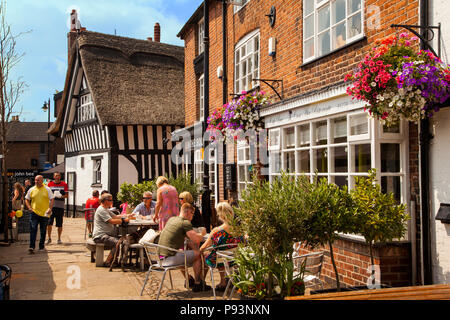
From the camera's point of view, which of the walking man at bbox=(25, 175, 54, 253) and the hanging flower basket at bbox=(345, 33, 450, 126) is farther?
the walking man at bbox=(25, 175, 54, 253)

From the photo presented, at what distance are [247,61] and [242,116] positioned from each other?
7.17 feet

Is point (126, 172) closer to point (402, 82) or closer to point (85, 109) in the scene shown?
point (85, 109)

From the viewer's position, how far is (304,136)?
24.6 feet

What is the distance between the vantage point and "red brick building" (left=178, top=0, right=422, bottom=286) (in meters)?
5.38

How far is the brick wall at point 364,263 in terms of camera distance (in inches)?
211

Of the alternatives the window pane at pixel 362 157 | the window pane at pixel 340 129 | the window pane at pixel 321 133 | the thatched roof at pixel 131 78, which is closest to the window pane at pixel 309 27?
the window pane at pixel 321 133

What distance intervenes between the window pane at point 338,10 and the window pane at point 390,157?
7.47ft

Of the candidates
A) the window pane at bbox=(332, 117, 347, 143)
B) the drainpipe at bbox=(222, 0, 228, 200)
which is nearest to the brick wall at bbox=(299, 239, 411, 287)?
the window pane at bbox=(332, 117, 347, 143)

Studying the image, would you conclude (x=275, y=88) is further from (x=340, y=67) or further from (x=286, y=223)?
(x=286, y=223)

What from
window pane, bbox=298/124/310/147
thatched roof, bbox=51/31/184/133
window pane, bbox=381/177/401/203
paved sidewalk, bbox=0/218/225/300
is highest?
thatched roof, bbox=51/31/184/133

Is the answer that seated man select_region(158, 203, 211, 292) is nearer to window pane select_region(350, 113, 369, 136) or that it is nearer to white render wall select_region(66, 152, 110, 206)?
window pane select_region(350, 113, 369, 136)

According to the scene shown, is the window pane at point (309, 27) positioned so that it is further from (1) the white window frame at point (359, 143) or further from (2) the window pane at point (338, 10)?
(1) the white window frame at point (359, 143)

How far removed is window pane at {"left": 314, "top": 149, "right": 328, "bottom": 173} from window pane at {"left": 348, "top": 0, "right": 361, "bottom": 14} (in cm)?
211
